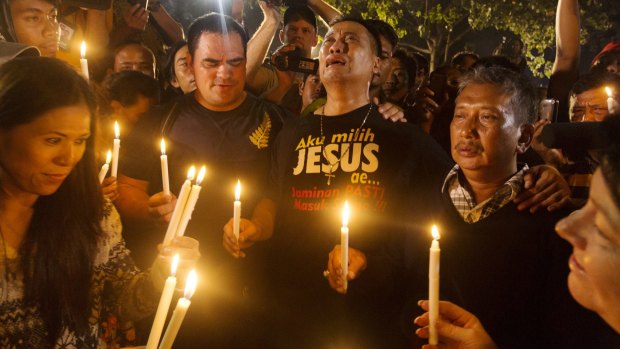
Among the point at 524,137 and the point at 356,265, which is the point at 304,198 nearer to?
the point at 356,265

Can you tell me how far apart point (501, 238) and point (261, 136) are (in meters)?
1.96

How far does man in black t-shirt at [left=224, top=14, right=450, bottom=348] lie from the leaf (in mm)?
292

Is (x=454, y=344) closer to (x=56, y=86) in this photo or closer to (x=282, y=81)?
(x=56, y=86)

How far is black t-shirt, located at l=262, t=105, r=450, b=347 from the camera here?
3.23m

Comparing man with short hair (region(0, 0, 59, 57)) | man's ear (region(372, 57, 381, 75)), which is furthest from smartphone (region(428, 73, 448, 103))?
man with short hair (region(0, 0, 59, 57))

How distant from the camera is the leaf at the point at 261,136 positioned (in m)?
3.89

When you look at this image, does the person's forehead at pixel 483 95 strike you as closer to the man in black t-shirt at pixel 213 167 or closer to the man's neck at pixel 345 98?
the man's neck at pixel 345 98

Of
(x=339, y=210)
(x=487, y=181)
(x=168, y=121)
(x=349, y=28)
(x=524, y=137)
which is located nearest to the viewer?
(x=487, y=181)

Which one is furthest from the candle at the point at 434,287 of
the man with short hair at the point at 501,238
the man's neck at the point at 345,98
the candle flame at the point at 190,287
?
the man's neck at the point at 345,98

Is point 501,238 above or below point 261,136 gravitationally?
below

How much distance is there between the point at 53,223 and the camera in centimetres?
233

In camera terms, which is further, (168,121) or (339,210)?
(168,121)

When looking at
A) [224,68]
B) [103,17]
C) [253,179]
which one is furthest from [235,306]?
[103,17]

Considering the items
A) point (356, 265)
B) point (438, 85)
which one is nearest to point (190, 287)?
point (356, 265)
